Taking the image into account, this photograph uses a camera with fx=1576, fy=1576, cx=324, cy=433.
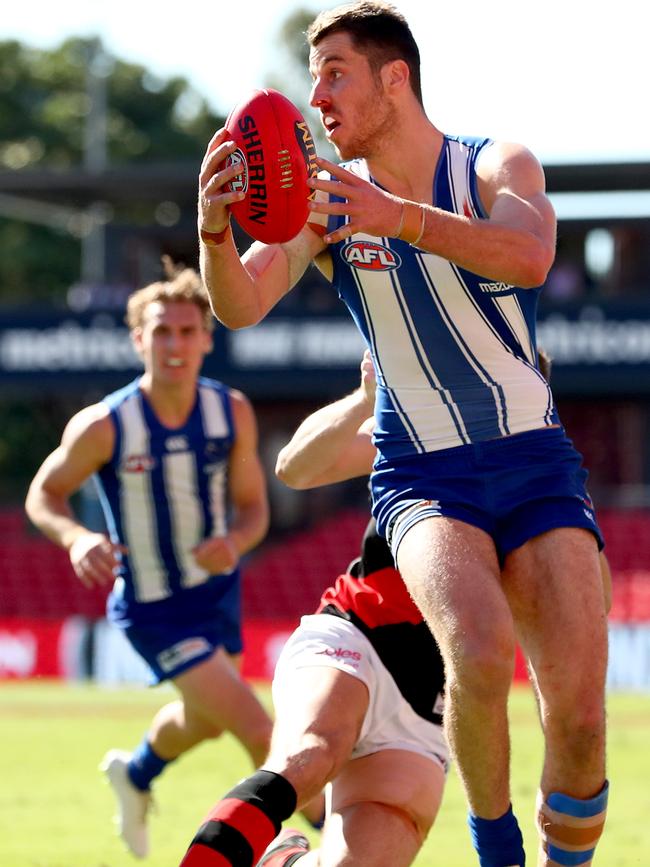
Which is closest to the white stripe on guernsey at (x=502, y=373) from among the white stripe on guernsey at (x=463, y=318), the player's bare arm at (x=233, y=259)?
the white stripe on guernsey at (x=463, y=318)

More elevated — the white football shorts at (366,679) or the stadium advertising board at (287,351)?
the white football shorts at (366,679)

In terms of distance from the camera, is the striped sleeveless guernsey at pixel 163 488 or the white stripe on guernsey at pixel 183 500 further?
the white stripe on guernsey at pixel 183 500

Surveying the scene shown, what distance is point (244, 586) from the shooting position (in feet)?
72.8

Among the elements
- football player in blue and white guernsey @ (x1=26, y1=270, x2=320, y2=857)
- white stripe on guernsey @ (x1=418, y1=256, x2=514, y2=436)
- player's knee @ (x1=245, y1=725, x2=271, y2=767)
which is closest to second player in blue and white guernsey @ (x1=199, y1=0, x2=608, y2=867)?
white stripe on guernsey @ (x1=418, y1=256, x2=514, y2=436)

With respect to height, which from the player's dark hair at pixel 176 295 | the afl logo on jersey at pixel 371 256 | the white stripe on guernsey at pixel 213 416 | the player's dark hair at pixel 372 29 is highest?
the player's dark hair at pixel 372 29

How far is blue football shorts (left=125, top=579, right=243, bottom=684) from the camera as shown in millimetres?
7152

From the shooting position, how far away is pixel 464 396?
177 inches

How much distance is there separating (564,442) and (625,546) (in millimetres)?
17263

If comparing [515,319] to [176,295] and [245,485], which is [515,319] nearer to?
[176,295]

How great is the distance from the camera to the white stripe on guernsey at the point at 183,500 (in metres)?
7.75

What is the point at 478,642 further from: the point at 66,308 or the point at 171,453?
the point at 66,308

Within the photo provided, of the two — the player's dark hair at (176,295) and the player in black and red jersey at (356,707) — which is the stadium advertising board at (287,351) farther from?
the player in black and red jersey at (356,707)

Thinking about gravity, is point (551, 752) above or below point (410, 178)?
below

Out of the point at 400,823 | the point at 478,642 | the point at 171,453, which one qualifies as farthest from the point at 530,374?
the point at 171,453
